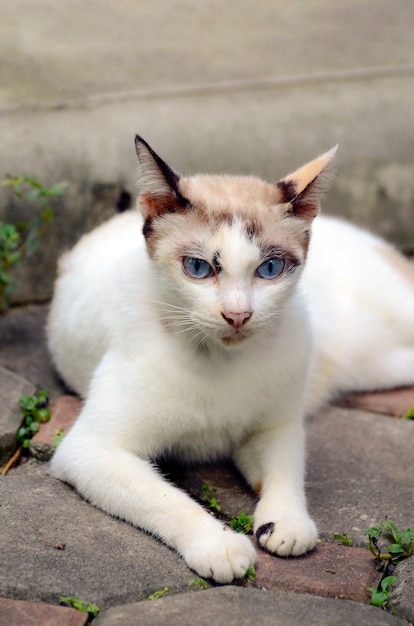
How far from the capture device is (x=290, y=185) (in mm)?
2811

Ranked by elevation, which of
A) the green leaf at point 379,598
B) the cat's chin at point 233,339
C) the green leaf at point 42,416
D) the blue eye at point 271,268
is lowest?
the green leaf at point 42,416

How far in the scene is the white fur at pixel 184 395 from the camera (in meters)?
2.55

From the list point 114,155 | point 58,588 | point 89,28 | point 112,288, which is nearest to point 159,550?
point 58,588

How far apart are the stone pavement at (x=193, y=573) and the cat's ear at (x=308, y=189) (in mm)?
1040

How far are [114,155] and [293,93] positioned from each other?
3.98 ft

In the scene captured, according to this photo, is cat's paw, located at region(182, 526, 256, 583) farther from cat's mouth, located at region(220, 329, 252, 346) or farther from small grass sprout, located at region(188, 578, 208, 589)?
cat's mouth, located at region(220, 329, 252, 346)

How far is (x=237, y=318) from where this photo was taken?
2475mm

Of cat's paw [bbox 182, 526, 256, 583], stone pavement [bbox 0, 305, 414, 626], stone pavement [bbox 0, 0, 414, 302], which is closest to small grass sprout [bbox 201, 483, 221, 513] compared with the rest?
stone pavement [bbox 0, 305, 414, 626]

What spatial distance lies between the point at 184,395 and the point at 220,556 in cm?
62

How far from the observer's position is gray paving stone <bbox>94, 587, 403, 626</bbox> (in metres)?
2.16

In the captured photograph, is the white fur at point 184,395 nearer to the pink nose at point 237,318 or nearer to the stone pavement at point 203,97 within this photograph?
the pink nose at point 237,318

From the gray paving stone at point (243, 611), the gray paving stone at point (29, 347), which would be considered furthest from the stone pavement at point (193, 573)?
the gray paving stone at point (29, 347)

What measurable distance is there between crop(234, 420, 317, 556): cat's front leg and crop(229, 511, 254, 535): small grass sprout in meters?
0.04

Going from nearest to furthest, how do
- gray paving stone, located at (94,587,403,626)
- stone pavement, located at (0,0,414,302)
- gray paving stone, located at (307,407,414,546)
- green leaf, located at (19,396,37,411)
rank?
gray paving stone, located at (94,587,403,626) → gray paving stone, located at (307,407,414,546) → green leaf, located at (19,396,37,411) → stone pavement, located at (0,0,414,302)
